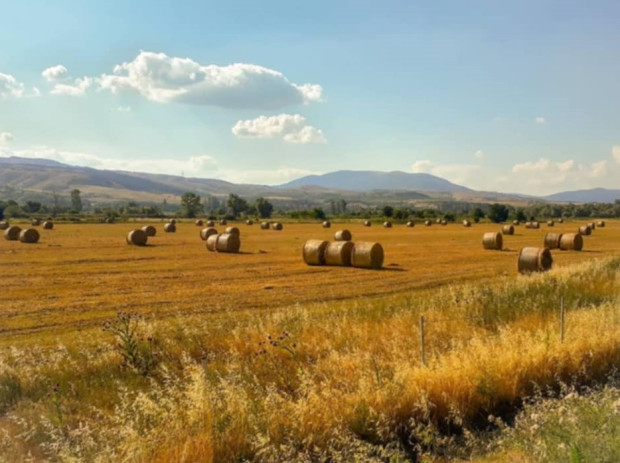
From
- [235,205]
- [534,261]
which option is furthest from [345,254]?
[235,205]

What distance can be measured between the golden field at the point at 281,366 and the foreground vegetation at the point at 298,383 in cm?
3

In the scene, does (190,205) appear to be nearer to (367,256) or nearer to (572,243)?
(572,243)

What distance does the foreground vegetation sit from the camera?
281 inches

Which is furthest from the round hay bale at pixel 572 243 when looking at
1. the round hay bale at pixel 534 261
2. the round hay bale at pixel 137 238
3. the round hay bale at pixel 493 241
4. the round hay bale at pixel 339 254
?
the round hay bale at pixel 137 238

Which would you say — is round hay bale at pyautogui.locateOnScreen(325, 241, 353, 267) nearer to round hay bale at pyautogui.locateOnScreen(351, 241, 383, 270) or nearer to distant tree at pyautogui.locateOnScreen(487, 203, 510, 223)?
round hay bale at pyautogui.locateOnScreen(351, 241, 383, 270)

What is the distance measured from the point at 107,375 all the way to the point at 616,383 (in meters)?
9.51

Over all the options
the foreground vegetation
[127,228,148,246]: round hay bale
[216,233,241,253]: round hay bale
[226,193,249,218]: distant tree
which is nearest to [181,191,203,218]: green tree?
[226,193,249,218]: distant tree

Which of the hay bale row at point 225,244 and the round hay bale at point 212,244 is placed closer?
the hay bale row at point 225,244

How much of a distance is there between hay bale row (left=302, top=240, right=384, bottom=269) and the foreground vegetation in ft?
46.3

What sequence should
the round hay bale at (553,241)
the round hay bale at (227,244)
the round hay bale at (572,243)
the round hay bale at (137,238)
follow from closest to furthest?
the round hay bale at (227,244), the round hay bale at (572,243), the round hay bale at (553,241), the round hay bale at (137,238)

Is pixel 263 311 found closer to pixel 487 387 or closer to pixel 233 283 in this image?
pixel 233 283

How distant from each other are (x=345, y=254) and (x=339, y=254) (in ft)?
1.23

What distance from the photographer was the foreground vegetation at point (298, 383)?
7.14 metres

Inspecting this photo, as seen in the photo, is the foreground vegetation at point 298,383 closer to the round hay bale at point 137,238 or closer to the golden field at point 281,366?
the golden field at point 281,366
